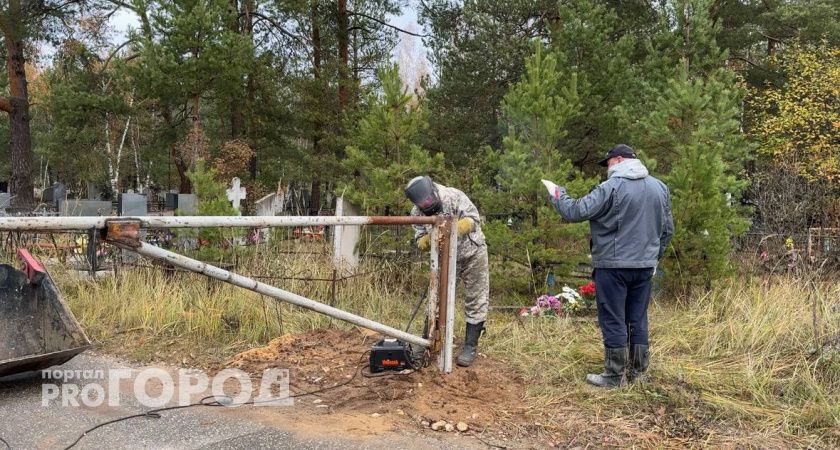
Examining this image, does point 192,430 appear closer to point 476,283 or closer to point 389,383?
point 389,383

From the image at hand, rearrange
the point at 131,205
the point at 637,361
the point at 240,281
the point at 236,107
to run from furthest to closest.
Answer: the point at 236,107
the point at 131,205
the point at 637,361
the point at 240,281

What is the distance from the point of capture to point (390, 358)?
4.09m

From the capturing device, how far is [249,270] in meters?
6.75

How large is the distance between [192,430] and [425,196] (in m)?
2.10

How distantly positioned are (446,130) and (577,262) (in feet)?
33.1

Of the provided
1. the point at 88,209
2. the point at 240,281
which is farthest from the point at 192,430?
→ the point at 88,209

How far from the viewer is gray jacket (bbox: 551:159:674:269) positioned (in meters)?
3.92

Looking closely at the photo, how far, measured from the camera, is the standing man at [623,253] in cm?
392

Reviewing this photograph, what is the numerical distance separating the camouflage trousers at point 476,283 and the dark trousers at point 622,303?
33.4 inches

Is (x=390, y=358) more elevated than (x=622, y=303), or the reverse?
(x=622, y=303)

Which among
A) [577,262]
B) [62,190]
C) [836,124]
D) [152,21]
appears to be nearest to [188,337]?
[577,262]

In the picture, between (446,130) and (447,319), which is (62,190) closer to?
(446,130)

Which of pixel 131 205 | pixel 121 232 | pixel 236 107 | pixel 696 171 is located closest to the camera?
pixel 121 232

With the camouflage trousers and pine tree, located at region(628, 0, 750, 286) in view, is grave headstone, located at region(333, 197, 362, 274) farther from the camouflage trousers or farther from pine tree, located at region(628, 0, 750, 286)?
pine tree, located at region(628, 0, 750, 286)
